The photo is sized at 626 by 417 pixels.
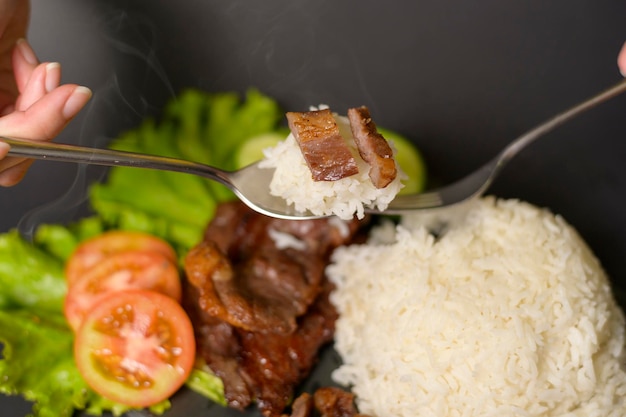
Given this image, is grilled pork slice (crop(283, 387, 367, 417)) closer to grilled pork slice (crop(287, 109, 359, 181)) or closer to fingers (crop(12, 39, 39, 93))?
grilled pork slice (crop(287, 109, 359, 181))

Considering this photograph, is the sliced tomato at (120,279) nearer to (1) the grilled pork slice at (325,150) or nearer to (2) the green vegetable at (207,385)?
(2) the green vegetable at (207,385)

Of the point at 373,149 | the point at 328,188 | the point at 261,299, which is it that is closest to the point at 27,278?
the point at 261,299

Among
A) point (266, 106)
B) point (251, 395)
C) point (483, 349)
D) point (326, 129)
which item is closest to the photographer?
point (326, 129)

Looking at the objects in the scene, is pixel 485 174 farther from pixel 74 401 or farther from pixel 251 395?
pixel 74 401

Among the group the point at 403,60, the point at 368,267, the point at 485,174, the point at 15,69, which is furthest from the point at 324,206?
the point at 403,60

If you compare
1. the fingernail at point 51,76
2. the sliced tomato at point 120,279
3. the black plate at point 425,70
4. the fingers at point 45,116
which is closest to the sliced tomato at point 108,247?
the sliced tomato at point 120,279

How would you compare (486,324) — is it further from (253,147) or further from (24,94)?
(24,94)
